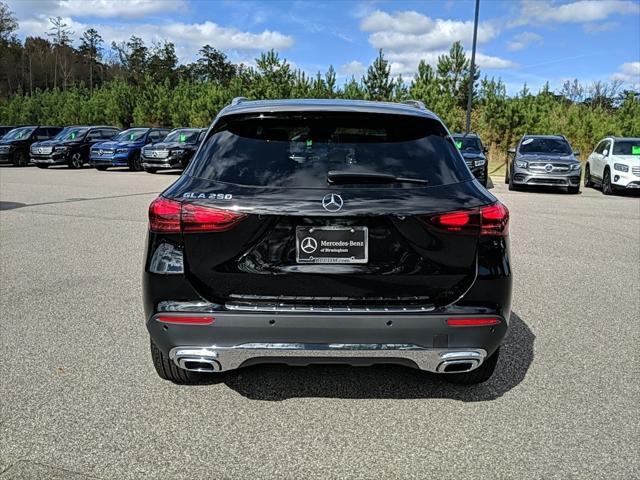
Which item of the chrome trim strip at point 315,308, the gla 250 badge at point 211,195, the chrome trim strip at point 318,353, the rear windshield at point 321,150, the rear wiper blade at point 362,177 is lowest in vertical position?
the chrome trim strip at point 318,353

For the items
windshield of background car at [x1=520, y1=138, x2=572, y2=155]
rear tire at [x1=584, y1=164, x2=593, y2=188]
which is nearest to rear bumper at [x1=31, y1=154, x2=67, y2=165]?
windshield of background car at [x1=520, y1=138, x2=572, y2=155]

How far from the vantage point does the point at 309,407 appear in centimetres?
365

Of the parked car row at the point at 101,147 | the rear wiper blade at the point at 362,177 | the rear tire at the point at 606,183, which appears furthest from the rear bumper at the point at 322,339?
the parked car row at the point at 101,147

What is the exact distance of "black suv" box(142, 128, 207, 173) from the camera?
78.9ft

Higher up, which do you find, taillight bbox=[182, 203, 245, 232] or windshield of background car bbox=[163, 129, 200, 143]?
taillight bbox=[182, 203, 245, 232]

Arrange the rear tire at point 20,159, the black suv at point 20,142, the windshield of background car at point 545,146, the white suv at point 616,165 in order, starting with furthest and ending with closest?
the rear tire at point 20,159 < the black suv at point 20,142 < the windshield of background car at point 545,146 < the white suv at point 616,165

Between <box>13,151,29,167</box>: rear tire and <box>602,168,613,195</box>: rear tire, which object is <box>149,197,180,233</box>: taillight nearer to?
<box>602,168,613,195</box>: rear tire

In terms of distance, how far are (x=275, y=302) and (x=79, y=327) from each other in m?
2.57

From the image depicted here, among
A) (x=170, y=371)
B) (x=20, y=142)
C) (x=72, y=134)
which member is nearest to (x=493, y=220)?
(x=170, y=371)

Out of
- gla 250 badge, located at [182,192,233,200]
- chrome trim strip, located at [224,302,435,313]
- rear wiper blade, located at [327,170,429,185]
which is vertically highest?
rear wiper blade, located at [327,170,429,185]

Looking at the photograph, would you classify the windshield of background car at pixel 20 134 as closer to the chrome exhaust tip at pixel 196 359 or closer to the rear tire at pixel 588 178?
the rear tire at pixel 588 178

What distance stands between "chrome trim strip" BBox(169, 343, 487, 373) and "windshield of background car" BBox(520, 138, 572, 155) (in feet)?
56.9

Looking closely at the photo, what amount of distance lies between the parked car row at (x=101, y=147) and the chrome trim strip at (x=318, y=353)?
68.0 feet

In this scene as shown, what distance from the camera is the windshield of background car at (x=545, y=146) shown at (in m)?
19.4
